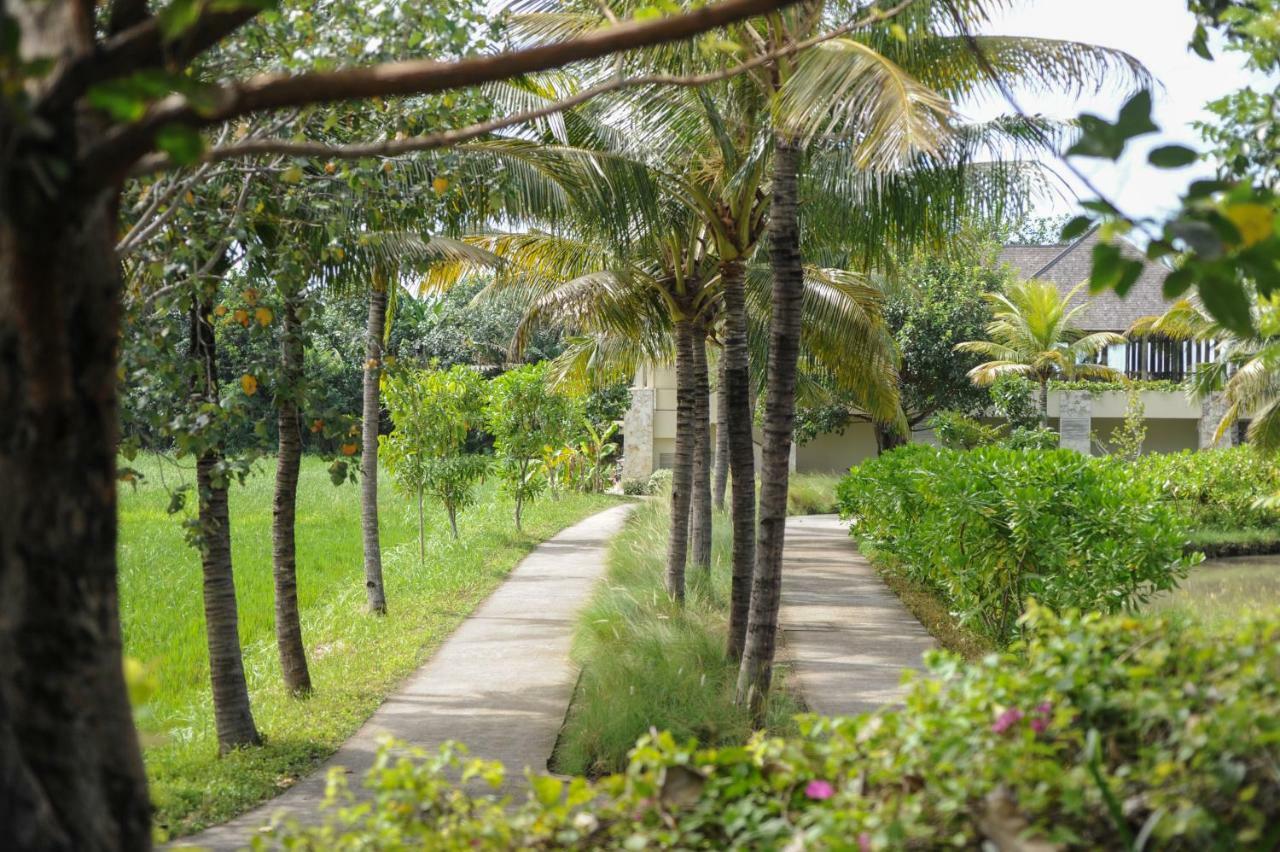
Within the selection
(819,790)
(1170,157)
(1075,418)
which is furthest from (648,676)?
(1075,418)

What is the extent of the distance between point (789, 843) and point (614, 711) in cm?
500

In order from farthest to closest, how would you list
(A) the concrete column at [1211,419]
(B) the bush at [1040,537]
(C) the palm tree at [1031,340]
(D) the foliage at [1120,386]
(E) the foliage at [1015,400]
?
(A) the concrete column at [1211,419] < (D) the foliage at [1120,386] < (C) the palm tree at [1031,340] < (E) the foliage at [1015,400] < (B) the bush at [1040,537]

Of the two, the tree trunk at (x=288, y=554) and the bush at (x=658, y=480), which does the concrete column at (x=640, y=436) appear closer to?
the bush at (x=658, y=480)

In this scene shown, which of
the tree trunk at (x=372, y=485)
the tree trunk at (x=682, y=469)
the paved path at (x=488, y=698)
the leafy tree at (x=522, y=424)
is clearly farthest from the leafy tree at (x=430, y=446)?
the tree trunk at (x=682, y=469)

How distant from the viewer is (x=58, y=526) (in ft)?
7.04

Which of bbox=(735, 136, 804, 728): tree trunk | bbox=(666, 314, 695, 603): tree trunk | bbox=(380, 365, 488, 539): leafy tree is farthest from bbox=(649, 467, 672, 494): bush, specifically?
bbox=(735, 136, 804, 728): tree trunk

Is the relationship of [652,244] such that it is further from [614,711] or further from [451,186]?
[614,711]

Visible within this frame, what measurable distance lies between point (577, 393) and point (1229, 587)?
1117 centimetres

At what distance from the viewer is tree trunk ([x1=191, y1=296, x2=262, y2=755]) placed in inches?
300

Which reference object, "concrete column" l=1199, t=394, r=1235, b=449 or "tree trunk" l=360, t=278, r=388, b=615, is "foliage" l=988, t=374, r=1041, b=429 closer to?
"concrete column" l=1199, t=394, r=1235, b=449

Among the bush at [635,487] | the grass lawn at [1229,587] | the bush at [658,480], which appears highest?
the bush at [658,480]

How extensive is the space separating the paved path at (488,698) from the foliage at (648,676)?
32 cm

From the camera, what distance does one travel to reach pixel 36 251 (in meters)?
2.05

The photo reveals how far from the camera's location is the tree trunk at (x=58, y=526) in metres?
2.05
